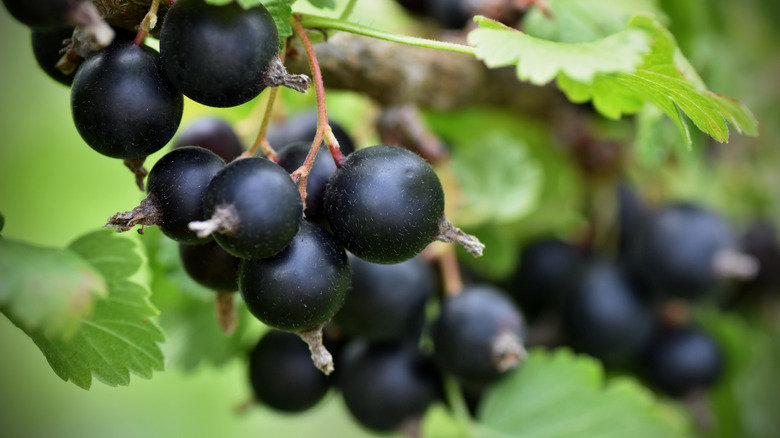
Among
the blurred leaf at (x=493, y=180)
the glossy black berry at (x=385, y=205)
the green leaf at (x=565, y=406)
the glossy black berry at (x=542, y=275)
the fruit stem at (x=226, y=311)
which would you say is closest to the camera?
the glossy black berry at (x=385, y=205)

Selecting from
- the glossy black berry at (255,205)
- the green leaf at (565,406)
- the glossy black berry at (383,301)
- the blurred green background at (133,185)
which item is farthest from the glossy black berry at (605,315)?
the glossy black berry at (255,205)

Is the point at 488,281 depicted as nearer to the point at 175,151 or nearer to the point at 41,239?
the point at 175,151

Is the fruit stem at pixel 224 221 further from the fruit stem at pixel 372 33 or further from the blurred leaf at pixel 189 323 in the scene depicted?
the blurred leaf at pixel 189 323

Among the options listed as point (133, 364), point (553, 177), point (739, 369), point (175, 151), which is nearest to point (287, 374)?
point (133, 364)

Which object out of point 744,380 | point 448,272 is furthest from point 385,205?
point 744,380

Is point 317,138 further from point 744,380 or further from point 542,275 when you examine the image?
point 744,380
